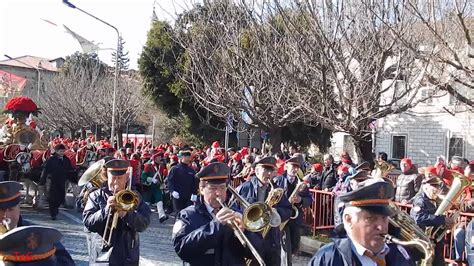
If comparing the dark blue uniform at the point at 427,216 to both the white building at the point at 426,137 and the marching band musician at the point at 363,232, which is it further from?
the white building at the point at 426,137

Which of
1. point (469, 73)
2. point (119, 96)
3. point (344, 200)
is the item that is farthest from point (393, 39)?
point (119, 96)

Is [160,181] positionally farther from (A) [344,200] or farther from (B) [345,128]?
(A) [344,200]

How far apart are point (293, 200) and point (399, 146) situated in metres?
35.9

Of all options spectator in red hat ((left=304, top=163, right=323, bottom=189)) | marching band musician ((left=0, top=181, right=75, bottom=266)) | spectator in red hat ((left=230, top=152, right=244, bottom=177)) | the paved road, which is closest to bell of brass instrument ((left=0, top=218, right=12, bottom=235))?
marching band musician ((left=0, top=181, right=75, bottom=266))

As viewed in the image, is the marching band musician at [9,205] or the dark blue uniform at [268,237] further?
the dark blue uniform at [268,237]

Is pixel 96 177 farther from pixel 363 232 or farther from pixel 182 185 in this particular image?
pixel 182 185

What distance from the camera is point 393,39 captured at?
1213 centimetres

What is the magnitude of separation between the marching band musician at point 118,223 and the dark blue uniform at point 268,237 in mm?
1203

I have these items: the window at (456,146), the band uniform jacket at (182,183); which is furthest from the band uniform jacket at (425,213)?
the window at (456,146)

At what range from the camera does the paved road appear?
1053 centimetres

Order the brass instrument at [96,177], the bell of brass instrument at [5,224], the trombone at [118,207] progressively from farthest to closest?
1. the brass instrument at [96,177]
2. the trombone at [118,207]
3. the bell of brass instrument at [5,224]

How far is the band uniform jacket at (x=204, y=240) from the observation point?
4.92 metres

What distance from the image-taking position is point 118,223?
→ 6.00 meters

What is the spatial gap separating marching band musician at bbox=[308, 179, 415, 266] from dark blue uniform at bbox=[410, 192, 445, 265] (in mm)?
4284
